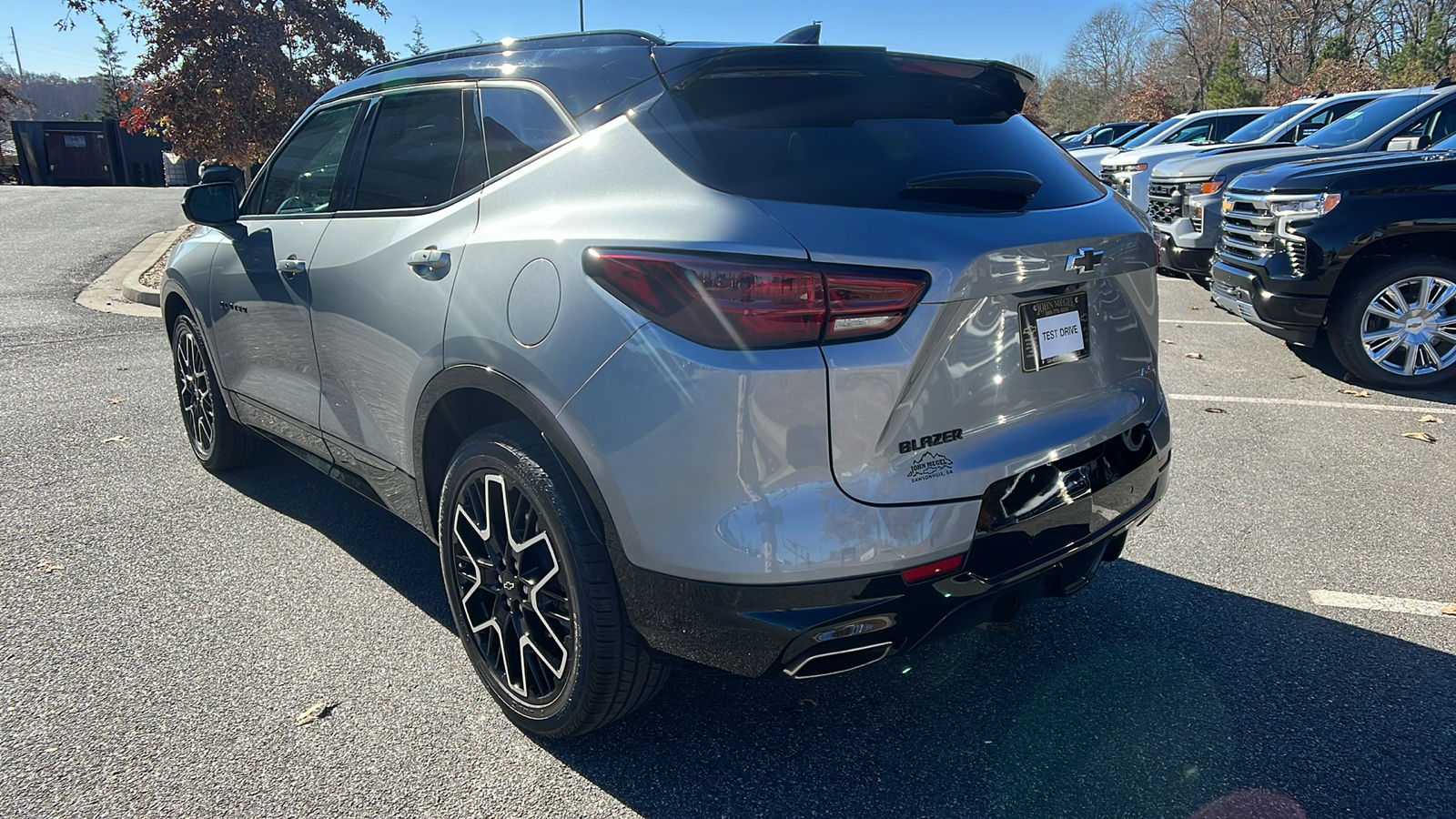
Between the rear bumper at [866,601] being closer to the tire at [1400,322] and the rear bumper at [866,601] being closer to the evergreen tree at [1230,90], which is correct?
the tire at [1400,322]

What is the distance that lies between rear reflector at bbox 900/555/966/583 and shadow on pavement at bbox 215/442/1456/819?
56 centimetres

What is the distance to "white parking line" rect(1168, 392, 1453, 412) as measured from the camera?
579 centimetres

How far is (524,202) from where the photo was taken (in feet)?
8.09

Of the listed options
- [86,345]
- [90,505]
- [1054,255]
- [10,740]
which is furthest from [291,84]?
[1054,255]

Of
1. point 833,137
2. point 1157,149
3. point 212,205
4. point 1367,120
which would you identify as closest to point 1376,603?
point 833,137

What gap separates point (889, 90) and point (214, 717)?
2.51 meters

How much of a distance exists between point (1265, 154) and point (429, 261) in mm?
Answer: 9005

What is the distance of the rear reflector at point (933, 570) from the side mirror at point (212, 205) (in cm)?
320

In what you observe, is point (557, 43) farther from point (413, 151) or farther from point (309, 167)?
point (309, 167)

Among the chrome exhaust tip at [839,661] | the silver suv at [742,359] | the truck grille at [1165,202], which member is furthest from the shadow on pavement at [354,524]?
the truck grille at [1165,202]

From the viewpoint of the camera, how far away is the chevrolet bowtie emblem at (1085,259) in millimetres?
2343

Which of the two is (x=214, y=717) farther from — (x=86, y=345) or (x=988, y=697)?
(x=86, y=345)

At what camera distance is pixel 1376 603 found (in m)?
3.33

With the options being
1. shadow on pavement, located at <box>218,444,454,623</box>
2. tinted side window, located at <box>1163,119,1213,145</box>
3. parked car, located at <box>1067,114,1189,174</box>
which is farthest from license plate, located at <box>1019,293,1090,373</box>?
tinted side window, located at <box>1163,119,1213,145</box>
